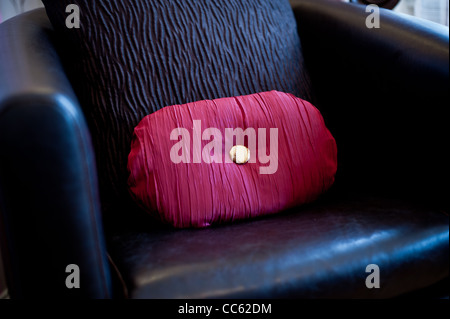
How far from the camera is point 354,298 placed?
0.63 metres

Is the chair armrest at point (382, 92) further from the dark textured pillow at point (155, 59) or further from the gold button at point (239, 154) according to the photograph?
the gold button at point (239, 154)

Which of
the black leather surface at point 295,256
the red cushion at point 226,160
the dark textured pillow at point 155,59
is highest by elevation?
the dark textured pillow at point 155,59

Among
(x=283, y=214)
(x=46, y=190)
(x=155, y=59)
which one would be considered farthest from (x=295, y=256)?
(x=155, y=59)

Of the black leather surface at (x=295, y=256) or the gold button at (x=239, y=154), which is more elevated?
the gold button at (x=239, y=154)

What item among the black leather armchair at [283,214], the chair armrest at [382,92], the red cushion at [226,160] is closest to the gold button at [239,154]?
the red cushion at [226,160]

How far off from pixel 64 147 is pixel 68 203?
0.24 feet

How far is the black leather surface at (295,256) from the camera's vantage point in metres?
0.59

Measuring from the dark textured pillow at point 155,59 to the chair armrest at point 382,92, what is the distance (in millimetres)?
99

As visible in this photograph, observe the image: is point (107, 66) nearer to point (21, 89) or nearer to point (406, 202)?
point (21, 89)

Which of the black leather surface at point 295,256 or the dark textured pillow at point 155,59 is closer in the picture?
the black leather surface at point 295,256

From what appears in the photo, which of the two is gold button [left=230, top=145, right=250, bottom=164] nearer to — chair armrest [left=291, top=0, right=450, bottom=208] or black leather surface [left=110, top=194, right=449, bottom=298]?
black leather surface [left=110, top=194, right=449, bottom=298]

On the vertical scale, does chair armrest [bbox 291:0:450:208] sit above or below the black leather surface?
above

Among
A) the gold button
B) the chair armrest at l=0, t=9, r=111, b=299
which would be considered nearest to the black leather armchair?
the chair armrest at l=0, t=9, r=111, b=299

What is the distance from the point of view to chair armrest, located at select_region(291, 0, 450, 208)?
29.8 inches
